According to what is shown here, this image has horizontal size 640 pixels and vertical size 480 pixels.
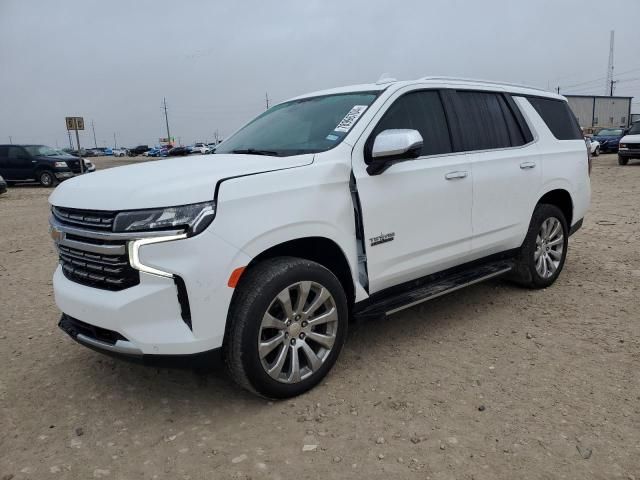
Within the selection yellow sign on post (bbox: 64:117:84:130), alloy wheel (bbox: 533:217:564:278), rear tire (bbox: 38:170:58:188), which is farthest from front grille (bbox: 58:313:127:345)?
rear tire (bbox: 38:170:58:188)

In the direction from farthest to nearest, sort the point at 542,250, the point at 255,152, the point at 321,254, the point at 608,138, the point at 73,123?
the point at 608,138, the point at 73,123, the point at 542,250, the point at 255,152, the point at 321,254

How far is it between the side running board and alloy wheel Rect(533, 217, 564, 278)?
1.82 ft

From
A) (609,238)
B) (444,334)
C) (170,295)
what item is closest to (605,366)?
(444,334)

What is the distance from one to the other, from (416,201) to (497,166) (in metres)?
1.08

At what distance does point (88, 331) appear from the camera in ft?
9.28

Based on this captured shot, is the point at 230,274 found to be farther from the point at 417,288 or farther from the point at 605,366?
the point at 605,366

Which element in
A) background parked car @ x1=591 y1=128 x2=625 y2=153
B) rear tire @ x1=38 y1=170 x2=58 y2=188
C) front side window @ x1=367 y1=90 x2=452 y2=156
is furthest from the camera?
background parked car @ x1=591 y1=128 x2=625 y2=153

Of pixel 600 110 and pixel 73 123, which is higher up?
pixel 73 123

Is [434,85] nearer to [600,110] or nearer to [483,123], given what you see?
[483,123]

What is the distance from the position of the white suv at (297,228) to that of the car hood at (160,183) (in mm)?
12

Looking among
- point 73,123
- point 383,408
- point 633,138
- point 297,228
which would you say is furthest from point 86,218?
point 633,138

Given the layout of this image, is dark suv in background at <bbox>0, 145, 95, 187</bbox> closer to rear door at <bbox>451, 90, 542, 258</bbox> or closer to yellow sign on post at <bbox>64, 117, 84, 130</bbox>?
yellow sign on post at <bbox>64, 117, 84, 130</bbox>

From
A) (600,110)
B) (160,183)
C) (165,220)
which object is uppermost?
(600,110)

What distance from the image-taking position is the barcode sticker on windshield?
332 cm
